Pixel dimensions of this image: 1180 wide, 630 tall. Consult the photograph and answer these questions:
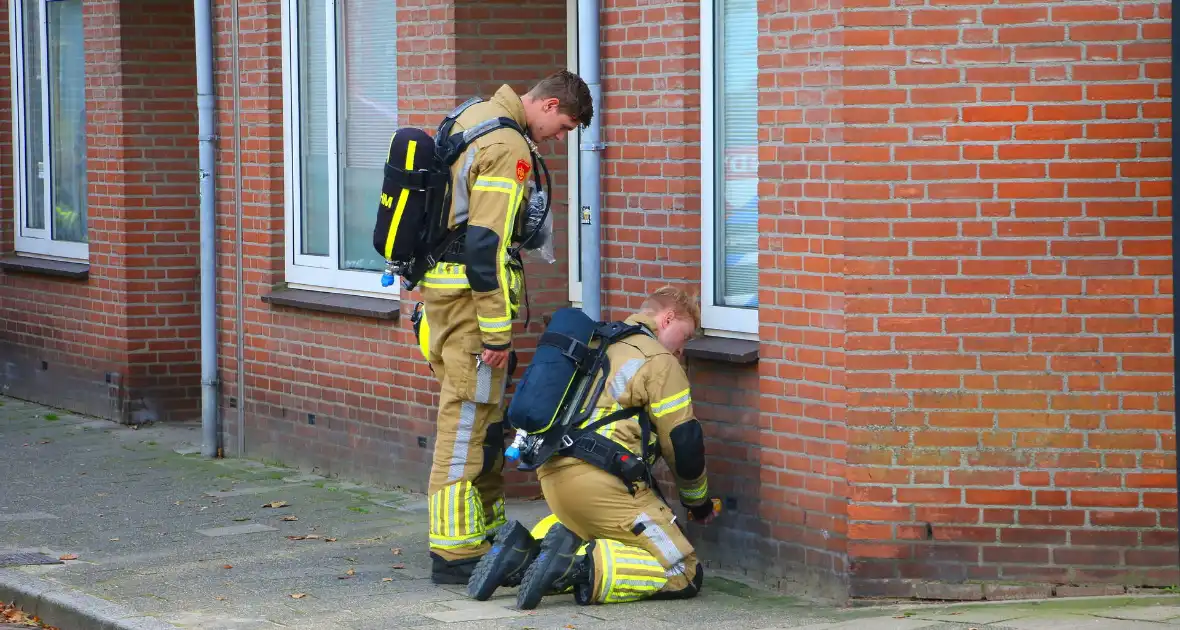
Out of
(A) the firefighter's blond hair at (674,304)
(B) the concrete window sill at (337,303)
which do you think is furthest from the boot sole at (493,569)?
(B) the concrete window sill at (337,303)

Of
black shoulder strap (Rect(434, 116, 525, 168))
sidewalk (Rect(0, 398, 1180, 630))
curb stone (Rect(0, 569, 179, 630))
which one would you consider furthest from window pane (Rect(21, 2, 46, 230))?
black shoulder strap (Rect(434, 116, 525, 168))

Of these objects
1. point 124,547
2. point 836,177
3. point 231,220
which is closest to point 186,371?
point 231,220

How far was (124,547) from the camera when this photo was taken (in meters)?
7.94

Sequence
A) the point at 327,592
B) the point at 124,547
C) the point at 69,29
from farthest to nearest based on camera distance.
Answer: the point at 69,29, the point at 124,547, the point at 327,592

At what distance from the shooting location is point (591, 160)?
7.74m

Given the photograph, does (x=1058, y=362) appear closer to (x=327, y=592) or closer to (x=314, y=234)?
(x=327, y=592)

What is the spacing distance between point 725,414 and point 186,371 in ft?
19.0

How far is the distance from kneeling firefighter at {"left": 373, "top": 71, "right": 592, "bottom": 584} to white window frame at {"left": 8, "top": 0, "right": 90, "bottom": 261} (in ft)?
21.9

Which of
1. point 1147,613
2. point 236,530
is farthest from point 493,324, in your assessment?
point 1147,613

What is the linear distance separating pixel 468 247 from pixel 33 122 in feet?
25.8

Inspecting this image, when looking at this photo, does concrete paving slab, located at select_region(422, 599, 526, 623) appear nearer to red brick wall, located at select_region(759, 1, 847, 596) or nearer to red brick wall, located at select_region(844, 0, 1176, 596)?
red brick wall, located at select_region(759, 1, 847, 596)

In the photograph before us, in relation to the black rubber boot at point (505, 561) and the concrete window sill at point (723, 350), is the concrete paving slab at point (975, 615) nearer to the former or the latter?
the concrete window sill at point (723, 350)

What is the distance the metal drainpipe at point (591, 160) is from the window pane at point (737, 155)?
1.96 feet

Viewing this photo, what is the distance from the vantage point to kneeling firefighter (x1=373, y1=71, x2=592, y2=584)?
6812mm
